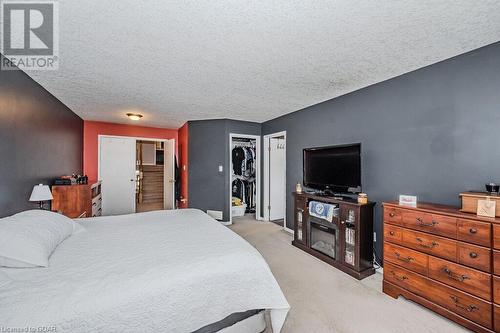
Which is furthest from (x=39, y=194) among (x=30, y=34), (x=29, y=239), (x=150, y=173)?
(x=150, y=173)

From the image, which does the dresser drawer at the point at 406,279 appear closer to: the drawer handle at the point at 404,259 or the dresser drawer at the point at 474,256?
the drawer handle at the point at 404,259

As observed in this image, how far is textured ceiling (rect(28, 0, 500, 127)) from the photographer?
143cm

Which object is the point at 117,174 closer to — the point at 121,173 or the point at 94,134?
the point at 121,173

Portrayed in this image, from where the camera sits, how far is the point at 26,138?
2.43m

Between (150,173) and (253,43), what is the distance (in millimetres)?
7037

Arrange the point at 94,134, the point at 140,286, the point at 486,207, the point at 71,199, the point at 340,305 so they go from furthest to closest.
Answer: the point at 94,134, the point at 71,199, the point at 340,305, the point at 486,207, the point at 140,286

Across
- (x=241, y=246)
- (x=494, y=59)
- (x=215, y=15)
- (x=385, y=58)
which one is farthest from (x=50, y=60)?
(x=494, y=59)

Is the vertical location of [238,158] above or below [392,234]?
above

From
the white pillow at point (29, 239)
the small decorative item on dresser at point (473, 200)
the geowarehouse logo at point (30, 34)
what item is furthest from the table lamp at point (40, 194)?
the small decorative item on dresser at point (473, 200)

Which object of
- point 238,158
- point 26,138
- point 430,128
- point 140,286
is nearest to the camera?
point 140,286

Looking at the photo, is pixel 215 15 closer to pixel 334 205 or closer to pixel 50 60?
pixel 50 60

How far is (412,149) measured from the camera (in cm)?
239

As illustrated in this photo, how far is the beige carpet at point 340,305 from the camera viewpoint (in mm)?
1736

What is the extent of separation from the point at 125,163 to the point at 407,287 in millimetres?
5757
